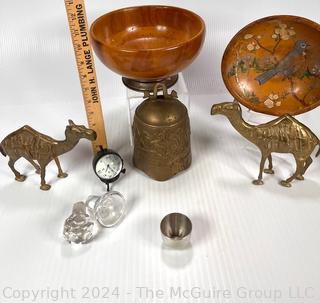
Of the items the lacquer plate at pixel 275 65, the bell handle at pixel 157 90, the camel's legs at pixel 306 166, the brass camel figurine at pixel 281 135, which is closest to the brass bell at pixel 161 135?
the bell handle at pixel 157 90

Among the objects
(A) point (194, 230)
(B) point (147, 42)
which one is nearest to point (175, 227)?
(A) point (194, 230)

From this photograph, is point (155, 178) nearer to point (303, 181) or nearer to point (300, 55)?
point (303, 181)

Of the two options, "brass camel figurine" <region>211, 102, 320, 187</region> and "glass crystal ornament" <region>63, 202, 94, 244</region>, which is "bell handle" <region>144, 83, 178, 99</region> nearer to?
"brass camel figurine" <region>211, 102, 320, 187</region>

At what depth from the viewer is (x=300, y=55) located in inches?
56.0

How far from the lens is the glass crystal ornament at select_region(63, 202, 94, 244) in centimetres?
111

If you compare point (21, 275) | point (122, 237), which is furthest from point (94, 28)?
point (21, 275)

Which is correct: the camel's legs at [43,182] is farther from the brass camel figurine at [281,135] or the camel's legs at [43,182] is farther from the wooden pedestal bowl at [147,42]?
the brass camel figurine at [281,135]

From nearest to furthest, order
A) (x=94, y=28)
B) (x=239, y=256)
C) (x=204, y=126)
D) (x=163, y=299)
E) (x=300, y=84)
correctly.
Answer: (x=163, y=299)
(x=239, y=256)
(x=94, y=28)
(x=300, y=84)
(x=204, y=126)

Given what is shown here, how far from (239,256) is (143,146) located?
1.60 ft

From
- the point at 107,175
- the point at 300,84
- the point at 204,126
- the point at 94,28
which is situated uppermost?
the point at 94,28

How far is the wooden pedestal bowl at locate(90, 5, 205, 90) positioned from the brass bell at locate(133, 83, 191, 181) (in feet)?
0.23

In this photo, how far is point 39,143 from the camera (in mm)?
1246

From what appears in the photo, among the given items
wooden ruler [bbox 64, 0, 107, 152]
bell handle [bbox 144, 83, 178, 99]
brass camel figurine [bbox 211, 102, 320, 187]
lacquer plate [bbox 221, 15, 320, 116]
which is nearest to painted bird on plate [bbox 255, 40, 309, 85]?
lacquer plate [bbox 221, 15, 320, 116]

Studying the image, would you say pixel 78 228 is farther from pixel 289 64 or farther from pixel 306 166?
pixel 289 64
